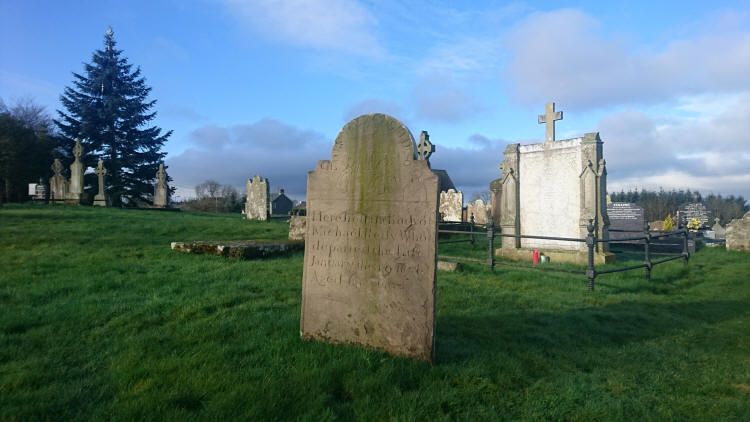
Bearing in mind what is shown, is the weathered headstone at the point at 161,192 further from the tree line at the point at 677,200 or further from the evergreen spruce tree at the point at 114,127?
the tree line at the point at 677,200

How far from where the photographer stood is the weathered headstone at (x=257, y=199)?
19.8 metres

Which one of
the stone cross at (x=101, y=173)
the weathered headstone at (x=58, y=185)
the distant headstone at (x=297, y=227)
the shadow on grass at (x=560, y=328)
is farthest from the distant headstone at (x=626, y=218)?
the weathered headstone at (x=58, y=185)

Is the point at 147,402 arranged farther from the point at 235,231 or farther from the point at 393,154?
the point at 235,231

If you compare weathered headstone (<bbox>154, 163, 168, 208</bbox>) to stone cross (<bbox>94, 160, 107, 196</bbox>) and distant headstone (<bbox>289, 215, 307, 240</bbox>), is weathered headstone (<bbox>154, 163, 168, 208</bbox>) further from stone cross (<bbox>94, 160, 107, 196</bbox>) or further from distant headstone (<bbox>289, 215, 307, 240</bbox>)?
distant headstone (<bbox>289, 215, 307, 240</bbox>)

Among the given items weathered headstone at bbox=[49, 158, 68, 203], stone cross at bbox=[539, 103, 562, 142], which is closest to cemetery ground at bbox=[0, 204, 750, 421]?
stone cross at bbox=[539, 103, 562, 142]

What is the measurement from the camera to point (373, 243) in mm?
Answer: 4070

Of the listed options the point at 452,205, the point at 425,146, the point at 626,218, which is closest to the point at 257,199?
the point at 425,146

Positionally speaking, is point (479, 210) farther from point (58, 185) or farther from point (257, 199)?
point (58, 185)

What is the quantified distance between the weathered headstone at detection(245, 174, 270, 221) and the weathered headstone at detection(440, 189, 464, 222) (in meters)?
10.7

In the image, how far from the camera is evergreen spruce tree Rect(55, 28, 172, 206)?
3431cm

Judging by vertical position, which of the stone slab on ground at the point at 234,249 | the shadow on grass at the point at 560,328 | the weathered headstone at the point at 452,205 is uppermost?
the weathered headstone at the point at 452,205

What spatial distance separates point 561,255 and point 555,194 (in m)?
1.94

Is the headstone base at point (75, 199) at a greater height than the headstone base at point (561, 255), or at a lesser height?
greater

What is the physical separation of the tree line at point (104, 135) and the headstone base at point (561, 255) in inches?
1188
